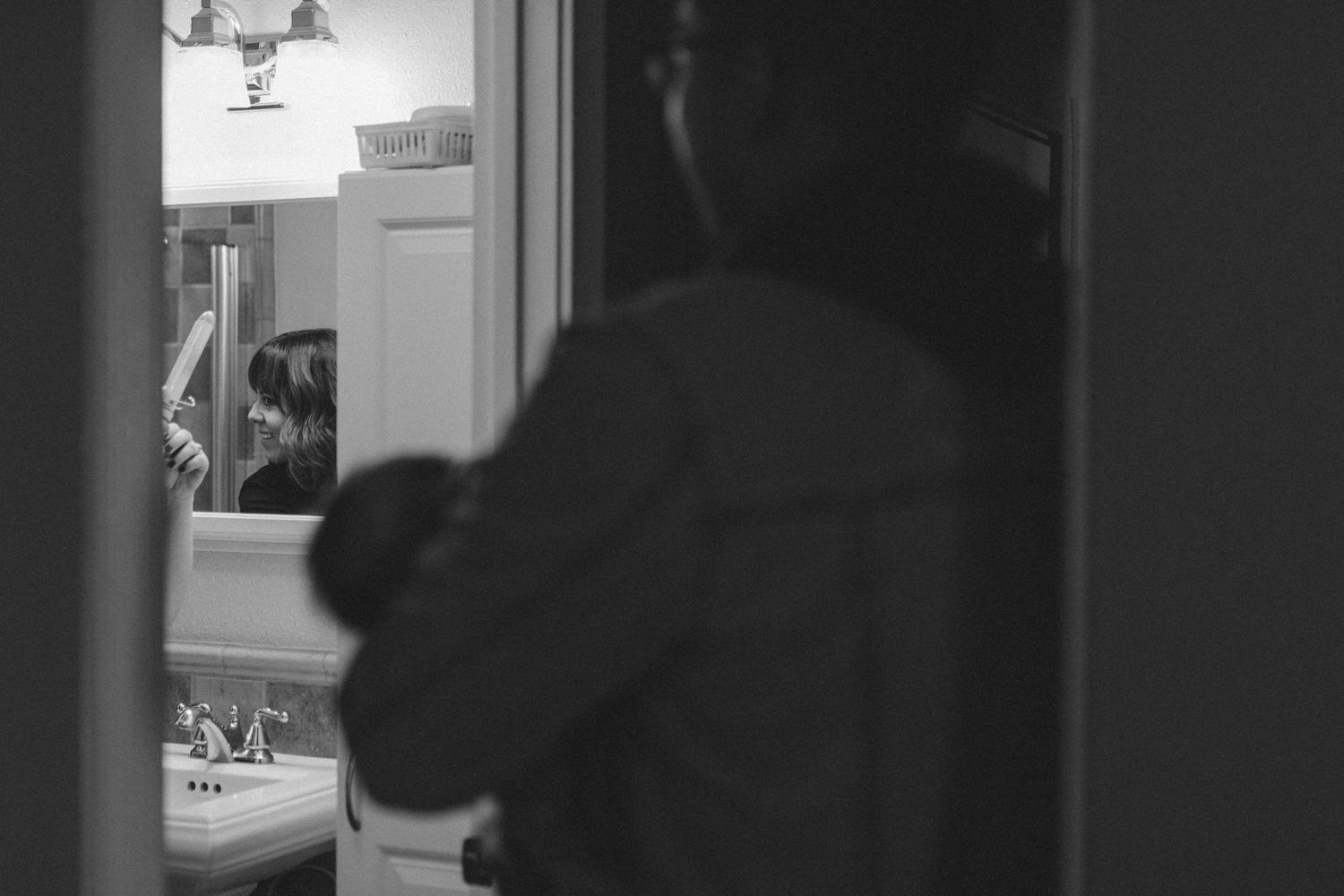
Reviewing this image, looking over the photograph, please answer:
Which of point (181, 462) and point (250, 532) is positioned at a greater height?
point (181, 462)

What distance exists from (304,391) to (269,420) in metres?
0.09

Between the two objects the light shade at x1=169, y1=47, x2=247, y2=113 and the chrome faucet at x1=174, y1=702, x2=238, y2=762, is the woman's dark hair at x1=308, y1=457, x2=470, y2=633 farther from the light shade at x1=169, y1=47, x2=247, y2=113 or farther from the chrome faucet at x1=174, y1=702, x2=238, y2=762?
the light shade at x1=169, y1=47, x2=247, y2=113

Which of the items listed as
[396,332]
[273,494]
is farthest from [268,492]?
[396,332]

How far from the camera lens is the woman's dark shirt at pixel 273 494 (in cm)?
240

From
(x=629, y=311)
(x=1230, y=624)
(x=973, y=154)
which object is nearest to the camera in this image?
(x=629, y=311)

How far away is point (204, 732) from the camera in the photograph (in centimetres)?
226

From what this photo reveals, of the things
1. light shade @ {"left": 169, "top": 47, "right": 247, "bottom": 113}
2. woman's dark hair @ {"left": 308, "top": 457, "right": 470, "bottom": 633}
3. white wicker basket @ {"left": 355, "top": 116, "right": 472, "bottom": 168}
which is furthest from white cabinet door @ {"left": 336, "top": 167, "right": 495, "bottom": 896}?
Result: woman's dark hair @ {"left": 308, "top": 457, "right": 470, "bottom": 633}

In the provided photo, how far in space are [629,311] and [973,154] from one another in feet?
0.91

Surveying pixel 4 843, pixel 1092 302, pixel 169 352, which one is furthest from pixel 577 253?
pixel 169 352

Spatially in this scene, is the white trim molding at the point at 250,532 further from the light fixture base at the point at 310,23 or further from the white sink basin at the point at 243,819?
the light fixture base at the point at 310,23

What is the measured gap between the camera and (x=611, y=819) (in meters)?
0.70

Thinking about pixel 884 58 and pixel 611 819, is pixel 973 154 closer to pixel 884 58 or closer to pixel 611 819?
pixel 884 58

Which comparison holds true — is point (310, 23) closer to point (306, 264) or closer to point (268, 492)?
point (306, 264)

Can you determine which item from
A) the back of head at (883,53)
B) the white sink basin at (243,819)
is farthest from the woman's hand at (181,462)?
the back of head at (883,53)
